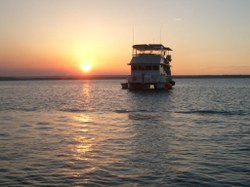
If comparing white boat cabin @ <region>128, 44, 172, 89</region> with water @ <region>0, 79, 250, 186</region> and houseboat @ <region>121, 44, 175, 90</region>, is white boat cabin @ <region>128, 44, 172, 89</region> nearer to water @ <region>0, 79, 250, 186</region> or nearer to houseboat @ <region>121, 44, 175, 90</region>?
houseboat @ <region>121, 44, 175, 90</region>

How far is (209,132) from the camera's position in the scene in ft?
62.9

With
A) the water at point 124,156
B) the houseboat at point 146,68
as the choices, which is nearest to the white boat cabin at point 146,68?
the houseboat at point 146,68

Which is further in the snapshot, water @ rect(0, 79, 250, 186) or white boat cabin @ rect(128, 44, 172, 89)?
white boat cabin @ rect(128, 44, 172, 89)

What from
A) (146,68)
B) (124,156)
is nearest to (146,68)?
(146,68)

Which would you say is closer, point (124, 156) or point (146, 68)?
point (124, 156)

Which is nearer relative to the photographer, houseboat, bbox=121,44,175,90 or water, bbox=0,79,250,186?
water, bbox=0,79,250,186

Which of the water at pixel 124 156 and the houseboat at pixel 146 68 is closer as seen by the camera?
the water at pixel 124 156

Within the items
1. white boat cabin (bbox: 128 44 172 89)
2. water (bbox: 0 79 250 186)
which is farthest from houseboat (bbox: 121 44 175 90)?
water (bbox: 0 79 250 186)

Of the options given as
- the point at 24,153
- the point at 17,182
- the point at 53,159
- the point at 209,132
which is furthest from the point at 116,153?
A: the point at 209,132

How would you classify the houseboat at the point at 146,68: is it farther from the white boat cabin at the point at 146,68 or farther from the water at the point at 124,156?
the water at the point at 124,156

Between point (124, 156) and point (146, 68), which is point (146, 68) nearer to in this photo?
point (146, 68)

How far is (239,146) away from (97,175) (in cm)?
683

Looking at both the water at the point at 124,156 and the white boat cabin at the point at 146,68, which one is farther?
the white boat cabin at the point at 146,68

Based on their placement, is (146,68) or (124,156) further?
(146,68)
